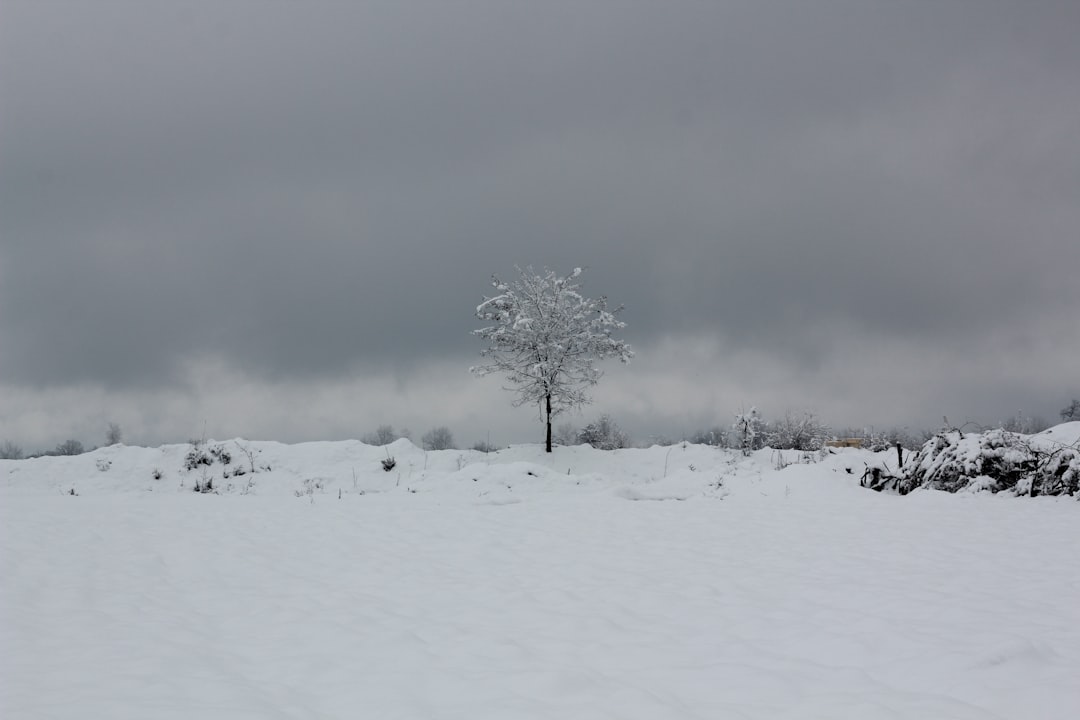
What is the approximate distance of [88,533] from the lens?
365 inches

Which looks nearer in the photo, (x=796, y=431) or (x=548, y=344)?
(x=548, y=344)

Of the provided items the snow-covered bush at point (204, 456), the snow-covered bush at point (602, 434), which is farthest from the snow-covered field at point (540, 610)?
the snow-covered bush at point (602, 434)

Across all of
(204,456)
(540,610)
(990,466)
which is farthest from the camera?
(204,456)

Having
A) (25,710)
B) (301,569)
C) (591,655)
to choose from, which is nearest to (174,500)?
(301,569)

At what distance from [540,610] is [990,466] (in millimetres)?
13349

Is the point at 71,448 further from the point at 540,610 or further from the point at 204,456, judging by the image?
→ the point at 540,610

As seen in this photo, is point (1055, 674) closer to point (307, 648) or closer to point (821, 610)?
point (821, 610)

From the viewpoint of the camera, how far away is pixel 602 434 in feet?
177

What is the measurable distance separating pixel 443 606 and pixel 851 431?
72.6 meters

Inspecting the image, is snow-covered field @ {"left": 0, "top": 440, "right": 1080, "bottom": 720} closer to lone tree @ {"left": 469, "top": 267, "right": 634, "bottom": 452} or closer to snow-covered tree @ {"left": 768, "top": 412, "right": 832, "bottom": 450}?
lone tree @ {"left": 469, "top": 267, "right": 634, "bottom": 452}

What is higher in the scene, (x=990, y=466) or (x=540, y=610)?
(x=990, y=466)

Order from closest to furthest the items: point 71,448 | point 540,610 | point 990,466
→ point 540,610 → point 990,466 → point 71,448

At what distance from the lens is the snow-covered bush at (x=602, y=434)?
49.6 meters

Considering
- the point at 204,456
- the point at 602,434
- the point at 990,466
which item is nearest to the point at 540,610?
the point at 990,466
